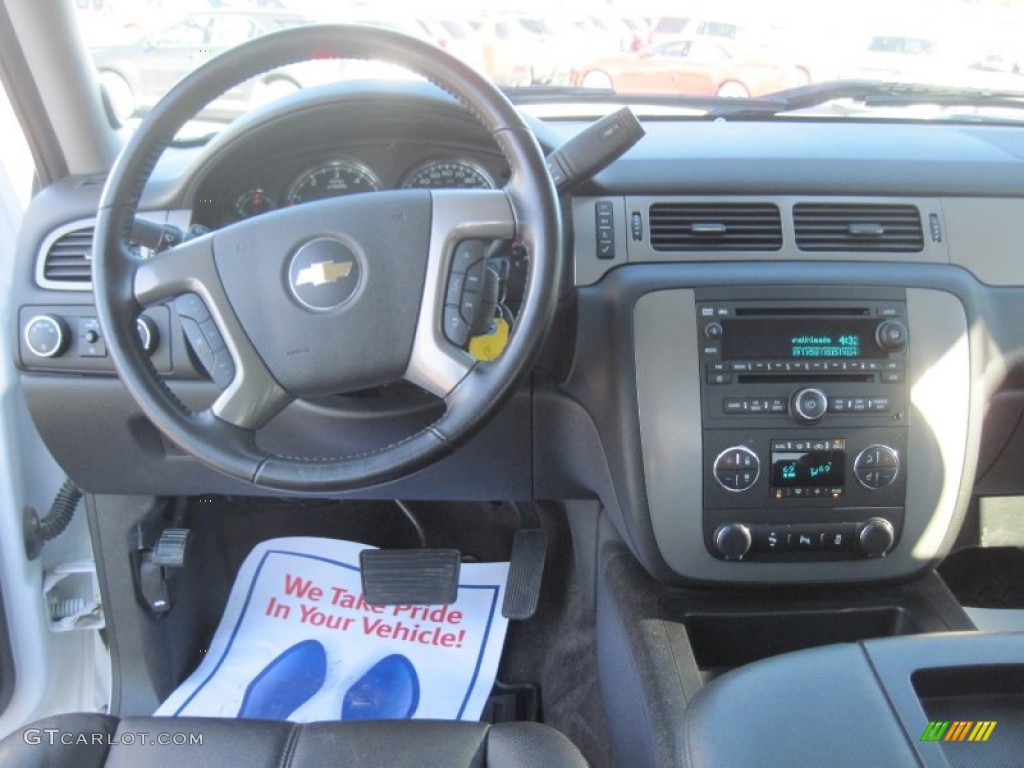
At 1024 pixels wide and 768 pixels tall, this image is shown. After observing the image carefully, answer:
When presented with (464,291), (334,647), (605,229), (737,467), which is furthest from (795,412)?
(334,647)

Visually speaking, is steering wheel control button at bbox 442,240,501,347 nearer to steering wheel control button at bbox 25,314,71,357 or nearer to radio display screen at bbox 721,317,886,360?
radio display screen at bbox 721,317,886,360

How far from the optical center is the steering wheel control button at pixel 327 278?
1.15 m

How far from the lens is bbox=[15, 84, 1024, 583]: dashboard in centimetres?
134

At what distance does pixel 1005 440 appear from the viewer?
163 centimetres

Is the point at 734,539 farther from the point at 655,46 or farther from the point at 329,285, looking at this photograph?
the point at 655,46

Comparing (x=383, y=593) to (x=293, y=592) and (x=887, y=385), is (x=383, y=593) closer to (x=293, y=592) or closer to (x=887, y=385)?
(x=293, y=592)

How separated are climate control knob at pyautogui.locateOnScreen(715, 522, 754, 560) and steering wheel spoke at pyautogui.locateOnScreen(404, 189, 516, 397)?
502mm

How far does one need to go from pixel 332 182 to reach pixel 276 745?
0.83 metres

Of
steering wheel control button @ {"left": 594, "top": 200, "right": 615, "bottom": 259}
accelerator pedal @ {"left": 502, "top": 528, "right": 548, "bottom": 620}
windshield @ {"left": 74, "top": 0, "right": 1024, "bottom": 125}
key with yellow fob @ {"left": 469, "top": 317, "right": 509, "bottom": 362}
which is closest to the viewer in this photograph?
key with yellow fob @ {"left": 469, "top": 317, "right": 509, "bottom": 362}

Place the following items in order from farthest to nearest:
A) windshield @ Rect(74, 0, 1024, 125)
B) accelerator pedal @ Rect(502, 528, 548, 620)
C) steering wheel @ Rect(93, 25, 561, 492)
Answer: accelerator pedal @ Rect(502, 528, 548, 620)
windshield @ Rect(74, 0, 1024, 125)
steering wheel @ Rect(93, 25, 561, 492)


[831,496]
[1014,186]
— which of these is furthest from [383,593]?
[1014,186]

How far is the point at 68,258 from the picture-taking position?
1464mm

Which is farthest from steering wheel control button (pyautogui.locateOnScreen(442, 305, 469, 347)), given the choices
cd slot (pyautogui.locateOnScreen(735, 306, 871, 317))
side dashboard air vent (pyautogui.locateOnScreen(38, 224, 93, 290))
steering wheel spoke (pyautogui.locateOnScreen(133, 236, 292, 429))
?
side dashboard air vent (pyautogui.locateOnScreen(38, 224, 93, 290))

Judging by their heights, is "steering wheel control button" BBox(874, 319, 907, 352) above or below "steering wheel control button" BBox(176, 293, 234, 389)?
below
